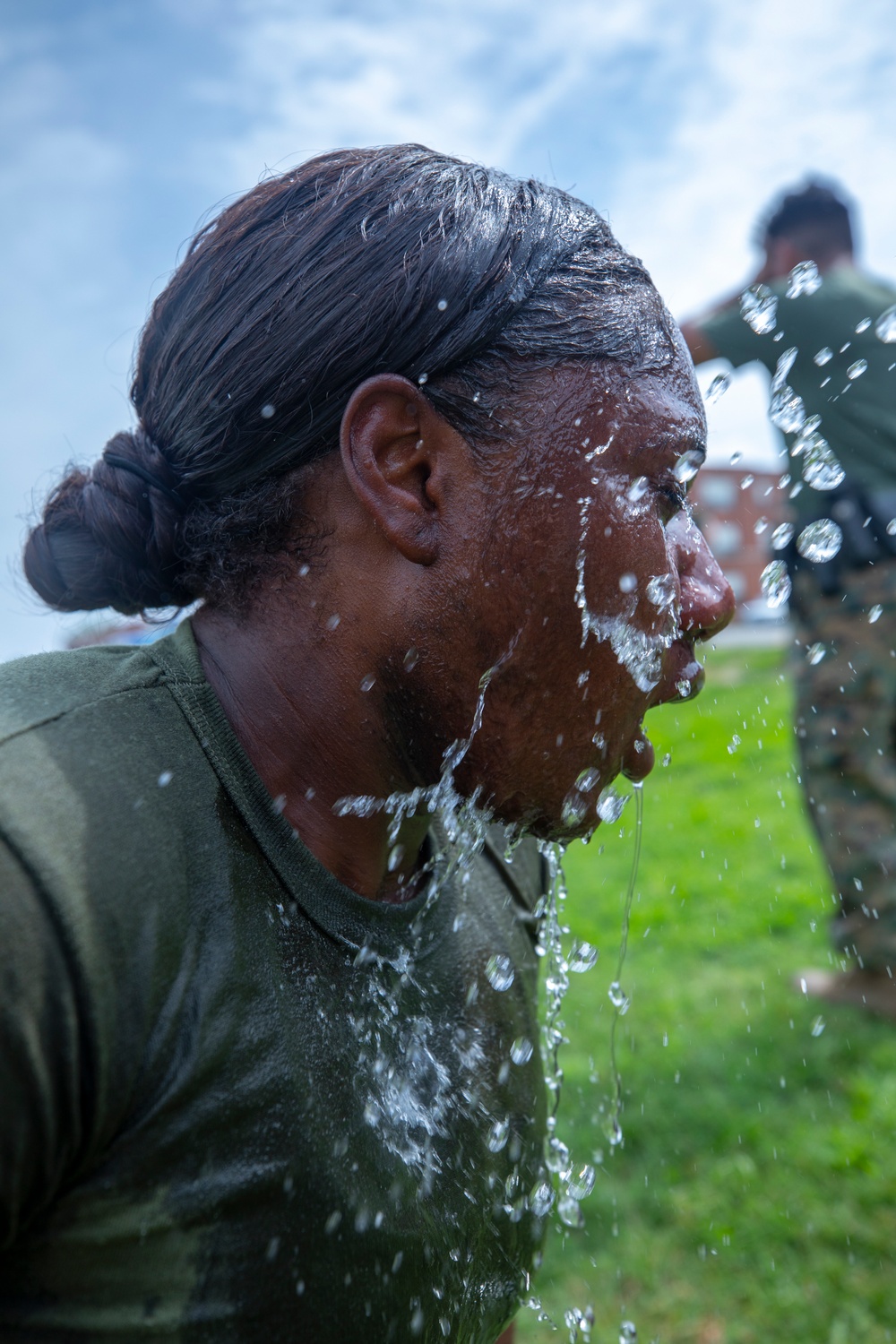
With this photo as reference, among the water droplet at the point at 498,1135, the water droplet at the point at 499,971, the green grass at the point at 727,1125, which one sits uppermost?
the water droplet at the point at 499,971

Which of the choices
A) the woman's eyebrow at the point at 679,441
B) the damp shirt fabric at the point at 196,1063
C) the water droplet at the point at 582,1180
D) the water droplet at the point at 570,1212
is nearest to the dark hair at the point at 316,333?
the woman's eyebrow at the point at 679,441

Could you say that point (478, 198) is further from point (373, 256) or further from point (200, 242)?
point (200, 242)

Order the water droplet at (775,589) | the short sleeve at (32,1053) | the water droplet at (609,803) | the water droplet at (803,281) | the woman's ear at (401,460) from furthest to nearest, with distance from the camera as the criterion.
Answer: the water droplet at (803,281)
the water droplet at (775,589)
the water droplet at (609,803)
the woman's ear at (401,460)
the short sleeve at (32,1053)

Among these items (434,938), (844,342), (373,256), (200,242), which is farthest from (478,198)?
(844,342)

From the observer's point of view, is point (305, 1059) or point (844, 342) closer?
point (305, 1059)

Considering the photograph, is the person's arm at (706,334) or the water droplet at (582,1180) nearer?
the water droplet at (582,1180)

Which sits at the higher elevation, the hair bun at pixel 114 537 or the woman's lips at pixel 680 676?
the hair bun at pixel 114 537

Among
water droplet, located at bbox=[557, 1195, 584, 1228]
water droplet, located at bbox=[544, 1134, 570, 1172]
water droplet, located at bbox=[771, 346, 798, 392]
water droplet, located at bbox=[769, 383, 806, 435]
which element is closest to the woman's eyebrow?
water droplet, located at bbox=[544, 1134, 570, 1172]

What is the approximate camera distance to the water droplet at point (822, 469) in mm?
4480

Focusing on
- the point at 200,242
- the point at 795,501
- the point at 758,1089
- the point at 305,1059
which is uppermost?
the point at 200,242

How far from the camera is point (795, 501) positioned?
4668 mm

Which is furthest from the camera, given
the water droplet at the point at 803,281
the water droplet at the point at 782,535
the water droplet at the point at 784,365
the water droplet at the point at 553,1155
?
the water droplet at the point at 782,535

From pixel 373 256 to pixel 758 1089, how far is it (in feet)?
10.9

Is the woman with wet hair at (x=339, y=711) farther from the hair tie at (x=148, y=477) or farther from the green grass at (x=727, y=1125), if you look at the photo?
the green grass at (x=727, y=1125)
